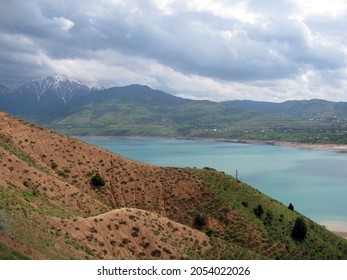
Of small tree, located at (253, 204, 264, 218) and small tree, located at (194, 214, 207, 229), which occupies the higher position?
small tree, located at (253, 204, 264, 218)

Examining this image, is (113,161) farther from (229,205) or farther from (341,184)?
A: (341,184)

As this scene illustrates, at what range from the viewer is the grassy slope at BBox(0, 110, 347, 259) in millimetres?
36625

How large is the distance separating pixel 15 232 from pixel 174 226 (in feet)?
77.1

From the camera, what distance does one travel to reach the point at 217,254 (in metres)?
46.1

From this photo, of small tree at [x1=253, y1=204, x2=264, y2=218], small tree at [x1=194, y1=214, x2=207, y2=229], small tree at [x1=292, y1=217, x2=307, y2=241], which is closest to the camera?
small tree at [x1=292, y1=217, x2=307, y2=241]

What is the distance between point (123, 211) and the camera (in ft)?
151

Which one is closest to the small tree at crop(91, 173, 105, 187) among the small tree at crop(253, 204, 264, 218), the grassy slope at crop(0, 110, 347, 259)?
the grassy slope at crop(0, 110, 347, 259)

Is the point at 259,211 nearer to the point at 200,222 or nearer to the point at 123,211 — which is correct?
the point at 200,222

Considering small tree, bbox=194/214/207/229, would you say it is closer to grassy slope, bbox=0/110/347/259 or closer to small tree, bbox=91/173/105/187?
grassy slope, bbox=0/110/347/259

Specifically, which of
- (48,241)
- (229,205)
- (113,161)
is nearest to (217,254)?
(229,205)

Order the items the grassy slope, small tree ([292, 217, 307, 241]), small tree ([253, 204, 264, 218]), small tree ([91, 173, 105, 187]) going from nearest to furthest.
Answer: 1. the grassy slope
2. small tree ([292, 217, 307, 241])
3. small tree ([253, 204, 264, 218])
4. small tree ([91, 173, 105, 187])

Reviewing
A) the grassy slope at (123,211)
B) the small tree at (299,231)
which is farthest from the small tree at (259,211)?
the small tree at (299,231)

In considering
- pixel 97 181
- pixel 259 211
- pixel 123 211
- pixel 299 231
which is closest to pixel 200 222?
pixel 259 211

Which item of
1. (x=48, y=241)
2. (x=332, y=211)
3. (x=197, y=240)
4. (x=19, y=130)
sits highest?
(x=19, y=130)
